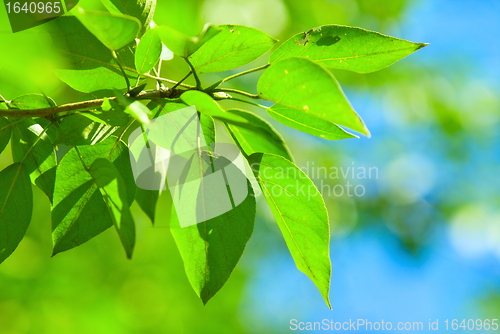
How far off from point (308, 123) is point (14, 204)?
0.43 meters

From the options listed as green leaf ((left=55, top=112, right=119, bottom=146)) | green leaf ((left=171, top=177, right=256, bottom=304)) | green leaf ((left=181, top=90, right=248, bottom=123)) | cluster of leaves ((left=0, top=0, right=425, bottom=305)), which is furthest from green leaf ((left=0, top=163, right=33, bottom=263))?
green leaf ((left=181, top=90, right=248, bottom=123))

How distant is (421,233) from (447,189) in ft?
2.09

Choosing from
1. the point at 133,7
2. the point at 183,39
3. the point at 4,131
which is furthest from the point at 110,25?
the point at 4,131

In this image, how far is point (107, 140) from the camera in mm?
440

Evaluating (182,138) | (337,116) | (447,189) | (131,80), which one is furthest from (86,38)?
(447,189)

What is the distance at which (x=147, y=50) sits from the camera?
368 mm

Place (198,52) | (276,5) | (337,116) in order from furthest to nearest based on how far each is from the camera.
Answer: (276,5), (198,52), (337,116)

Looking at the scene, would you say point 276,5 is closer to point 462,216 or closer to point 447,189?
point 447,189

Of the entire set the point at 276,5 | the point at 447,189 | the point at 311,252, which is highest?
the point at 276,5

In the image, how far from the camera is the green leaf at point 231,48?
360 millimetres

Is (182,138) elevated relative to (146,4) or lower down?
lower down

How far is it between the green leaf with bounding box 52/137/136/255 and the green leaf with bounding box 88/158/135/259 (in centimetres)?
7


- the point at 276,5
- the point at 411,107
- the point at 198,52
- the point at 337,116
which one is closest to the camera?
the point at 337,116

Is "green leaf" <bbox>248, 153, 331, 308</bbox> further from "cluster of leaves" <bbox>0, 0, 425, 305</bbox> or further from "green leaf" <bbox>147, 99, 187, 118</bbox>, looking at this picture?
"green leaf" <bbox>147, 99, 187, 118</bbox>
